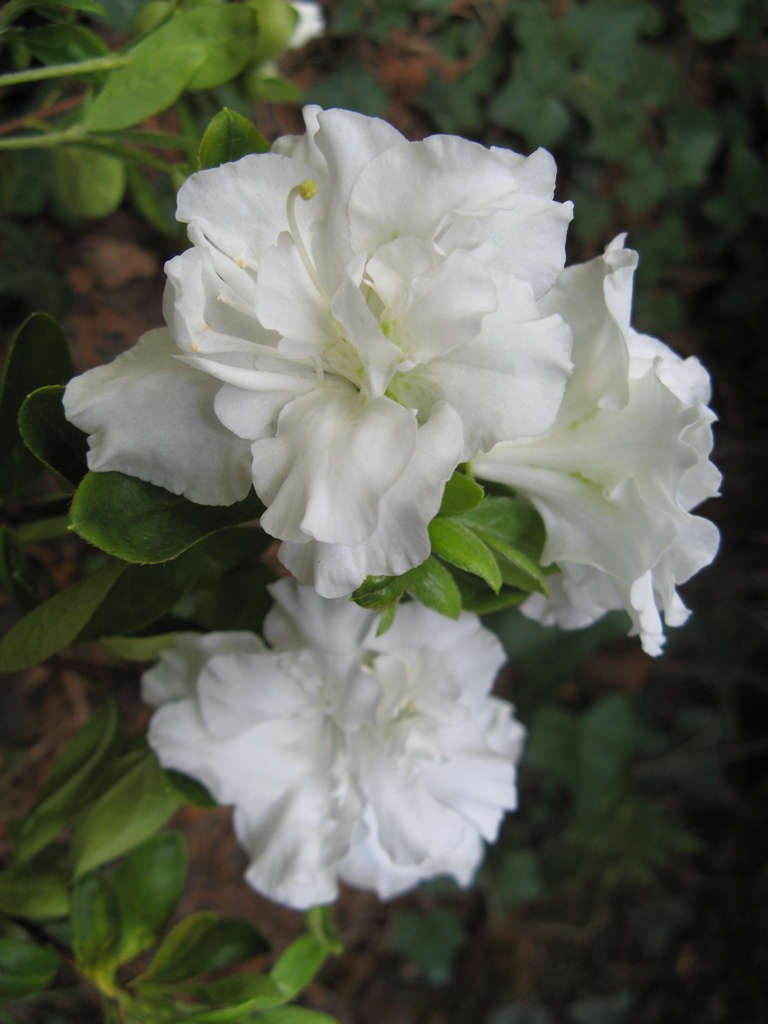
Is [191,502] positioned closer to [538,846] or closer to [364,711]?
[364,711]

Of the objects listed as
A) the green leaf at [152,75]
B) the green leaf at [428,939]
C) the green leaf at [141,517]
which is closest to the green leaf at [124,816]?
the green leaf at [141,517]

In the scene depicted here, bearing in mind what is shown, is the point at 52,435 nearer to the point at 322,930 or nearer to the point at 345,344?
the point at 345,344

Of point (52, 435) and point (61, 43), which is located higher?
point (61, 43)

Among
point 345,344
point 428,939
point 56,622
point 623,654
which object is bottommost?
point 428,939

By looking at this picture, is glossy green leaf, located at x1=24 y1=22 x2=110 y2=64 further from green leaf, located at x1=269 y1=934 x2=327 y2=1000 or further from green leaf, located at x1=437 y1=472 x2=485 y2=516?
green leaf, located at x1=269 y1=934 x2=327 y2=1000

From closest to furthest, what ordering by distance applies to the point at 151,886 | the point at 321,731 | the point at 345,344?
the point at 345,344 → the point at 321,731 → the point at 151,886

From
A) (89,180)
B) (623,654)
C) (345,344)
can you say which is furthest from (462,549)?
(623,654)

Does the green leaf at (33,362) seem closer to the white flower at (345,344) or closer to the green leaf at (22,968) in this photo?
the white flower at (345,344)
